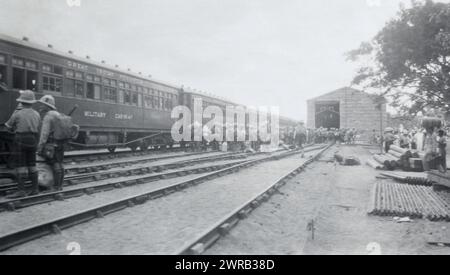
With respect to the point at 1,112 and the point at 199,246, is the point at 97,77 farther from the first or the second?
the point at 199,246

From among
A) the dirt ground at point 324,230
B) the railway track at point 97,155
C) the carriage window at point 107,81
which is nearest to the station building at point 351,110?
the railway track at point 97,155

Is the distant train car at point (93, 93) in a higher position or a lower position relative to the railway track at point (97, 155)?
higher

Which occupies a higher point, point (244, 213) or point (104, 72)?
point (104, 72)

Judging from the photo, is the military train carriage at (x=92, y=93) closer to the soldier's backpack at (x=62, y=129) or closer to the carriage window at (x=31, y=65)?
the carriage window at (x=31, y=65)

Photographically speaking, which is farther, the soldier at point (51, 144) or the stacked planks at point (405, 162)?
the stacked planks at point (405, 162)

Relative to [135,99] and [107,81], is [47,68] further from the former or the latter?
[135,99]

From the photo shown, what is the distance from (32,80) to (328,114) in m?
48.7

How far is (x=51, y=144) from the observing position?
750cm

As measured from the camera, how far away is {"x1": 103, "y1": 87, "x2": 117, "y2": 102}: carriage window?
50.2ft

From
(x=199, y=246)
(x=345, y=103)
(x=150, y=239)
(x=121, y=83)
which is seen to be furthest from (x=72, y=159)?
(x=345, y=103)

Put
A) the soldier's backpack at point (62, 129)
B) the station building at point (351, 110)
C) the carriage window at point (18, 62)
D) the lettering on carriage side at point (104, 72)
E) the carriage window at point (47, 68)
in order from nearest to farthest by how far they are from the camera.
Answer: the soldier's backpack at point (62, 129)
the carriage window at point (18, 62)
the carriage window at point (47, 68)
the lettering on carriage side at point (104, 72)
the station building at point (351, 110)

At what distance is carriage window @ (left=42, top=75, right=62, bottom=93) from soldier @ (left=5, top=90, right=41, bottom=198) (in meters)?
5.27

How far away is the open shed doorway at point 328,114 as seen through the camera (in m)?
54.7

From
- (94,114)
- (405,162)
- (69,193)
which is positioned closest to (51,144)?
(69,193)
